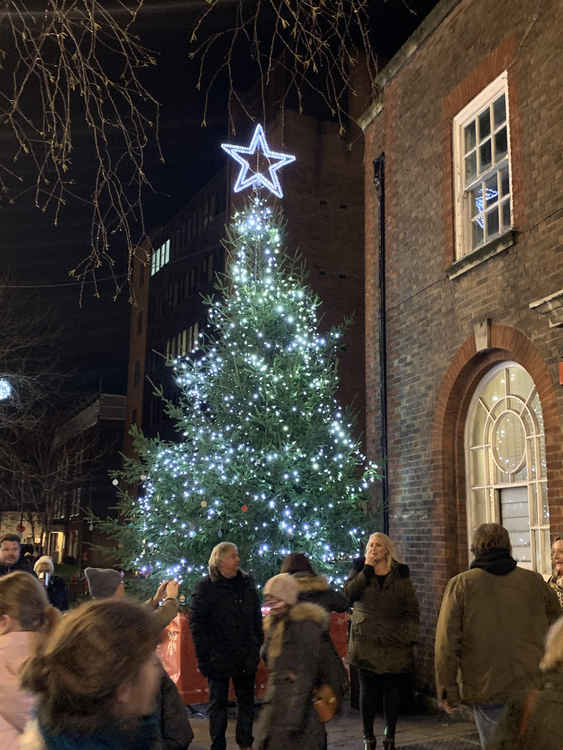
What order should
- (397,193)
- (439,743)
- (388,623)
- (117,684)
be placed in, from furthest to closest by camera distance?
(397,193), (439,743), (388,623), (117,684)

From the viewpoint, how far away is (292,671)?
4.26 meters

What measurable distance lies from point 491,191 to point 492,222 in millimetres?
389

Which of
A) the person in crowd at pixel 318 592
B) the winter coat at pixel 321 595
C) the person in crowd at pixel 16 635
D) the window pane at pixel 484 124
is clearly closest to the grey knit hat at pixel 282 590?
the person in crowd at pixel 318 592

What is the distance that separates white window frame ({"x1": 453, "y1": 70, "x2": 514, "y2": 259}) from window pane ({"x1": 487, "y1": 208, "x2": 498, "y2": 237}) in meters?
0.13

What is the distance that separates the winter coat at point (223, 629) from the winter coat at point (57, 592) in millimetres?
3439

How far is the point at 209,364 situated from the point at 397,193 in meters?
3.71

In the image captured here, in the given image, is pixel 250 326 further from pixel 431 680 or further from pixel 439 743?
pixel 439 743

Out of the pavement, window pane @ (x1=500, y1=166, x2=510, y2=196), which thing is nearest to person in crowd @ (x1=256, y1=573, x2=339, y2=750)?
the pavement

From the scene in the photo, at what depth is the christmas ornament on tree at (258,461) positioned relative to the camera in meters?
10.2

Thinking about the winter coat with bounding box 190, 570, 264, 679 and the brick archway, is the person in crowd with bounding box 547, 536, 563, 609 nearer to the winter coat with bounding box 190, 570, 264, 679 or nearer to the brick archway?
the brick archway

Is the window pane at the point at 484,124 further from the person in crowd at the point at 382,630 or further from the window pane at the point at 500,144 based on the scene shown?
the person in crowd at the point at 382,630

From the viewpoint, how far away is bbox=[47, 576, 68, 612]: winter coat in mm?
9438

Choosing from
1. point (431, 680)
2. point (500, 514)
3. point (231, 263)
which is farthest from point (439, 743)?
point (231, 263)

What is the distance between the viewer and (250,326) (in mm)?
11180
